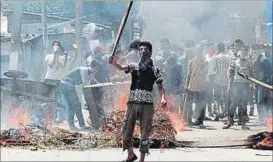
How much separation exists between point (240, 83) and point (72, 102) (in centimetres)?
308

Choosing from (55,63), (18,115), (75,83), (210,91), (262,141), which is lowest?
(262,141)

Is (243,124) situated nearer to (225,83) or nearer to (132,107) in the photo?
(225,83)

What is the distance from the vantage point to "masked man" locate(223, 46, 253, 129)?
34.9ft

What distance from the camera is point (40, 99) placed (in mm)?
9516

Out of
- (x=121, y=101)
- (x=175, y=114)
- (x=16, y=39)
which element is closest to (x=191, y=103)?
(x=175, y=114)

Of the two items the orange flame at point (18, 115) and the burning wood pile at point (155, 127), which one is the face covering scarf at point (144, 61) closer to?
the burning wood pile at point (155, 127)

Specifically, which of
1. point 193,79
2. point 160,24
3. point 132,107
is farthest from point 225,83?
point 132,107

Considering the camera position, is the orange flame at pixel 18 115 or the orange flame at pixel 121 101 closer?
the orange flame at pixel 121 101

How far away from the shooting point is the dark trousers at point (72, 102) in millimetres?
10070

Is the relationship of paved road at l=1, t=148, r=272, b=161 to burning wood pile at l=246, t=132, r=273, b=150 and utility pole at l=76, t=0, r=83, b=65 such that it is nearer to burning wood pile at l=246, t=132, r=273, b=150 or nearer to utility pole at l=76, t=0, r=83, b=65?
burning wood pile at l=246, t=132, r=273, b=150

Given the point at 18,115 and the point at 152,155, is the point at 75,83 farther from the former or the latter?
the point at 152,155

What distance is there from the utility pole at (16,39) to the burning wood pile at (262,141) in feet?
14.6

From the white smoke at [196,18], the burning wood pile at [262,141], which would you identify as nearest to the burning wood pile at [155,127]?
the burning wood pile at [262,141]

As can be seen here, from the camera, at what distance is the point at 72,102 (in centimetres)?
1016
